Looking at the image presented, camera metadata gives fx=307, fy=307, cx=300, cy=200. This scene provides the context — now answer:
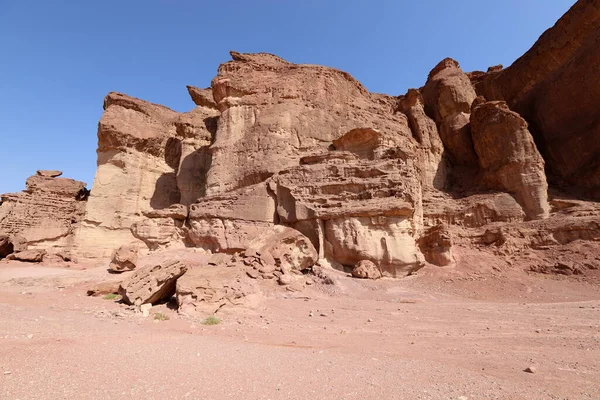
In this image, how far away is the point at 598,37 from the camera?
19.6m

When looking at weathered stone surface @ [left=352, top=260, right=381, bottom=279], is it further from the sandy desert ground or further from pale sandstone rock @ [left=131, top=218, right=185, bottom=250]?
pale sandstone rock @ [left=131, top=218, right=185, bottom=250]

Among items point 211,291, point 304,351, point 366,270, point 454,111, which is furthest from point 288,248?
point 454,111

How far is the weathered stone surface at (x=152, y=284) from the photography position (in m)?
8.00

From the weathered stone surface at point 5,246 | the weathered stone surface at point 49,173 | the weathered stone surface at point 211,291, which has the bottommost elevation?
the weathered stone surface at point 211,291

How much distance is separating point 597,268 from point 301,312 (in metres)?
12.8

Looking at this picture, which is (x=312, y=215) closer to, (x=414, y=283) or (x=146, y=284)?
(x=414, y=283)

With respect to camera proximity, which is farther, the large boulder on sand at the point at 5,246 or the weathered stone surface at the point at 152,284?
the large boulder on sand at the point at 5,246

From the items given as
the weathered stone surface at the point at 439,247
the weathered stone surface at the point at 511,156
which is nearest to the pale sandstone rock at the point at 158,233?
the weathered stone surface at the point at 439,247

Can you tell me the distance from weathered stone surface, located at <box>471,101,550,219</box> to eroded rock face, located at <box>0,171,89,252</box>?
27.4 meters

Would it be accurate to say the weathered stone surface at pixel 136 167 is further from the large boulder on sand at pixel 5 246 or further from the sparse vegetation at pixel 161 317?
the sparse vegetation at pixel 161 317

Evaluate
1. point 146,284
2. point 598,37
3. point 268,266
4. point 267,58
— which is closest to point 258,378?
point 146,284

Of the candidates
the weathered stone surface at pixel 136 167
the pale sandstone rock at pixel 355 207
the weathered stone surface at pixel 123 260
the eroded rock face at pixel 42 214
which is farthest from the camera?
the eroded rock face at pixel 42 214

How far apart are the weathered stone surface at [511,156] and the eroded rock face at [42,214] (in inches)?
1078

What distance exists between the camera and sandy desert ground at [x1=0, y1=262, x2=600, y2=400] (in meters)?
3.01
